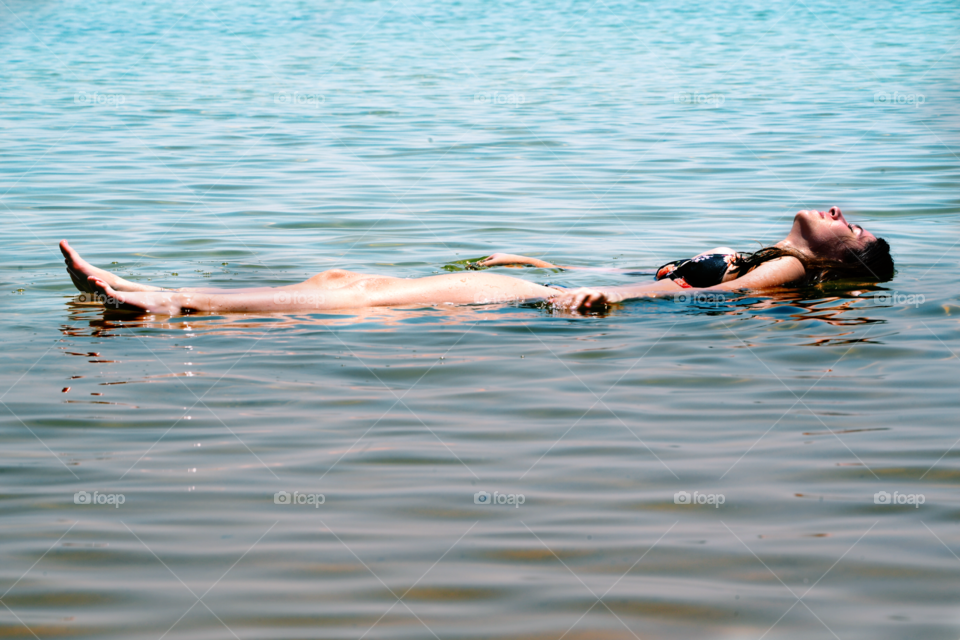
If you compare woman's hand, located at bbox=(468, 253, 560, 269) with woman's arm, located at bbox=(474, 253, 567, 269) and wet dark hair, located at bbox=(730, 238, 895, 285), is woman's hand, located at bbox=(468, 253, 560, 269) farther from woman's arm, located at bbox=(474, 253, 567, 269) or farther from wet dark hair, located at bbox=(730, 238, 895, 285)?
wet dark hair, located at bbox=(730, 238, 895, 285)

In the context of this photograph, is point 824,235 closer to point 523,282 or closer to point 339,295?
point 523,282

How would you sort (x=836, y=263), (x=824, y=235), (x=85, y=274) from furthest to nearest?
(x=836, y=263) → (x=824, y=235) → (x=85, y=274)

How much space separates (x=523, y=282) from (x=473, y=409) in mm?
2252

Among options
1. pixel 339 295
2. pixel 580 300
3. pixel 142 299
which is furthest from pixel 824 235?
pixel 142 299

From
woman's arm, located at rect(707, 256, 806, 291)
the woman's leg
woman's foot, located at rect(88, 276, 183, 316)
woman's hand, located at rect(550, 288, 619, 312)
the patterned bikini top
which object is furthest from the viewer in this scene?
the patterned bikini top

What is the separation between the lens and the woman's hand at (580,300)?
22.5 feet

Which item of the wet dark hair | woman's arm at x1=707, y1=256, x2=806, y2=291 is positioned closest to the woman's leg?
woman's arm at x1=707, y1=256, x2=806, y2=291

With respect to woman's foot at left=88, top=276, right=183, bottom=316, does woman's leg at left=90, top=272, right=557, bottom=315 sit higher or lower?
lower

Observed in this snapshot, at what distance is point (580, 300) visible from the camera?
684cm

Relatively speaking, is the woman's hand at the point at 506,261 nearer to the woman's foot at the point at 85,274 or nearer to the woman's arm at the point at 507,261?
the woman's arm at the point at 507,261

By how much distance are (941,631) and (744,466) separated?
4.17 ft

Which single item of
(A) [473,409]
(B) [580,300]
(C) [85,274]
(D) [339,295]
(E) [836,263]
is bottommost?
(E) [836,263]

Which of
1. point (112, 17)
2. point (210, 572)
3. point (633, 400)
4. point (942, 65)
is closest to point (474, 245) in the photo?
point (633, 400)

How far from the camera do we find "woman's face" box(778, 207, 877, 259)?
753 centimetres
